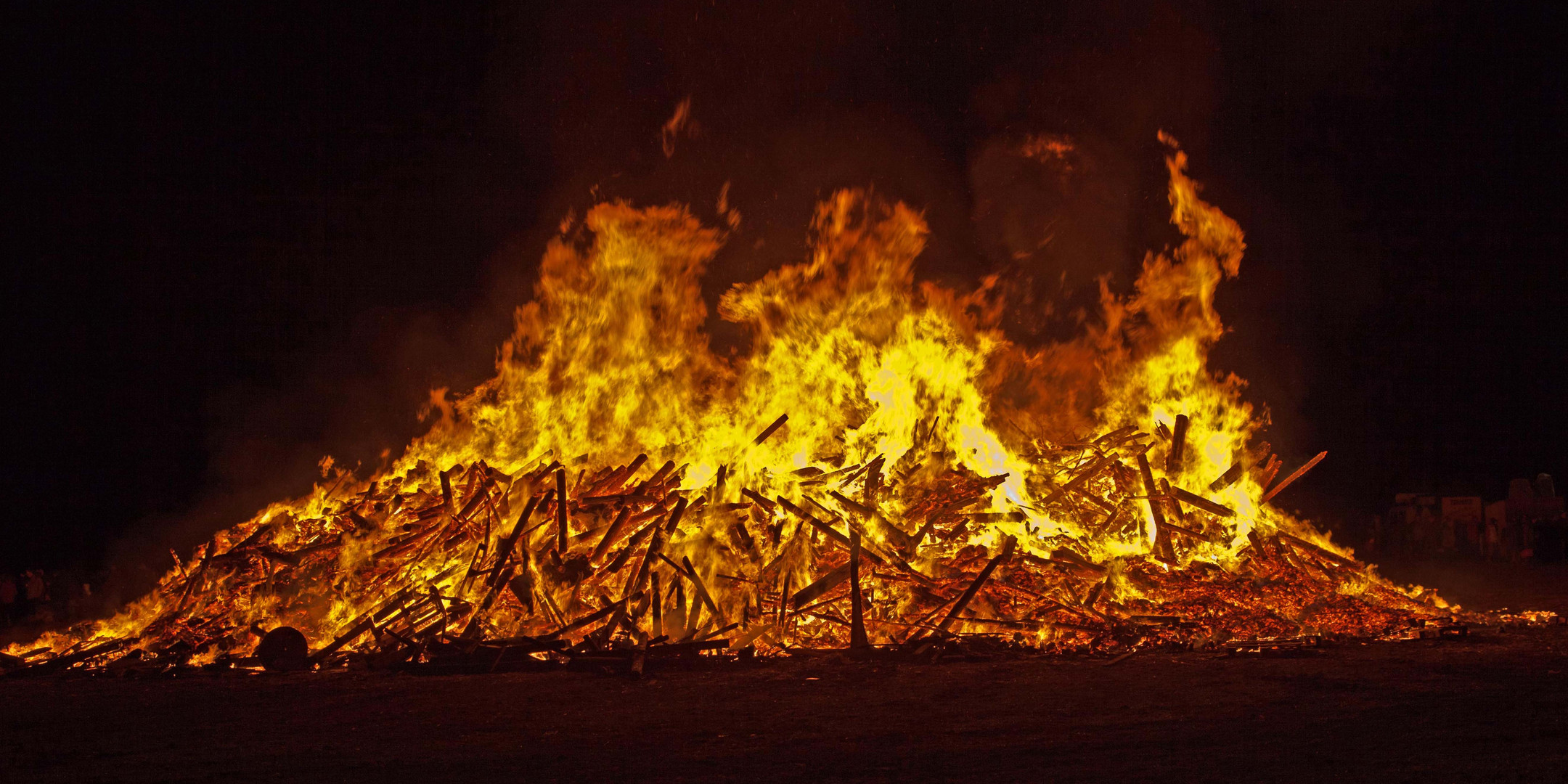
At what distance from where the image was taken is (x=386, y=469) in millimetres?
12766

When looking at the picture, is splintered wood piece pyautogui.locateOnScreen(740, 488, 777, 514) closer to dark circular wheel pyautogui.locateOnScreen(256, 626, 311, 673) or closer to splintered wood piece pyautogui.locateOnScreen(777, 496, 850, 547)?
splintered wood piece pyautogui.locateOnScreen(777, 496, 850, 547)

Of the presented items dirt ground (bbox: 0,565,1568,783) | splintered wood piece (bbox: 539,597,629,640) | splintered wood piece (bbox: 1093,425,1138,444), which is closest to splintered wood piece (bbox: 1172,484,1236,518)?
splintered wood piece (bbox: 1093,425,1138,444)

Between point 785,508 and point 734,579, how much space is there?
899mm

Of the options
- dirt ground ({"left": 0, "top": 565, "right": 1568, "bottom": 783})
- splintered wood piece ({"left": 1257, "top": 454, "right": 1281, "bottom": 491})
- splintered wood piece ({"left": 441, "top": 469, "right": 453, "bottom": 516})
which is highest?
splintered wood piece ({"left": 441, "top": 469, "right": 453, "bottom": 516})

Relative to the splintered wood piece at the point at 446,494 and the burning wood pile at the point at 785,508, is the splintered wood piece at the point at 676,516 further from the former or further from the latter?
the splintered wood piece at the point at 446,494

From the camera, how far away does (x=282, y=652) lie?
357 inches

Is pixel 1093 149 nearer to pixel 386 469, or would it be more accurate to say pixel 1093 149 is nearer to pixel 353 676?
pixel 386 469

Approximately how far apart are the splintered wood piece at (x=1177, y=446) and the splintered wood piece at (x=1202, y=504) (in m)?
0.62

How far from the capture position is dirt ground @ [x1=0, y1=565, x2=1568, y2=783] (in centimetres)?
525

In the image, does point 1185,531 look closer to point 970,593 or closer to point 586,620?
point 970,593

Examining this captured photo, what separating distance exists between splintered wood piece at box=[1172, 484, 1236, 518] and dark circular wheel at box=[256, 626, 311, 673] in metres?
8.63

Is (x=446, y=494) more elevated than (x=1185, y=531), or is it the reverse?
(x=446, y=494)

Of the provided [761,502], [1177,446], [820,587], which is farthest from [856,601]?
[1177,446]

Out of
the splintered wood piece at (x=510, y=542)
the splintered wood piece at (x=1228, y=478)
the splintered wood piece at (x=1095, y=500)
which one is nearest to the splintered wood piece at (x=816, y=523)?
the splintered wood piece at (x=510, y=542)
